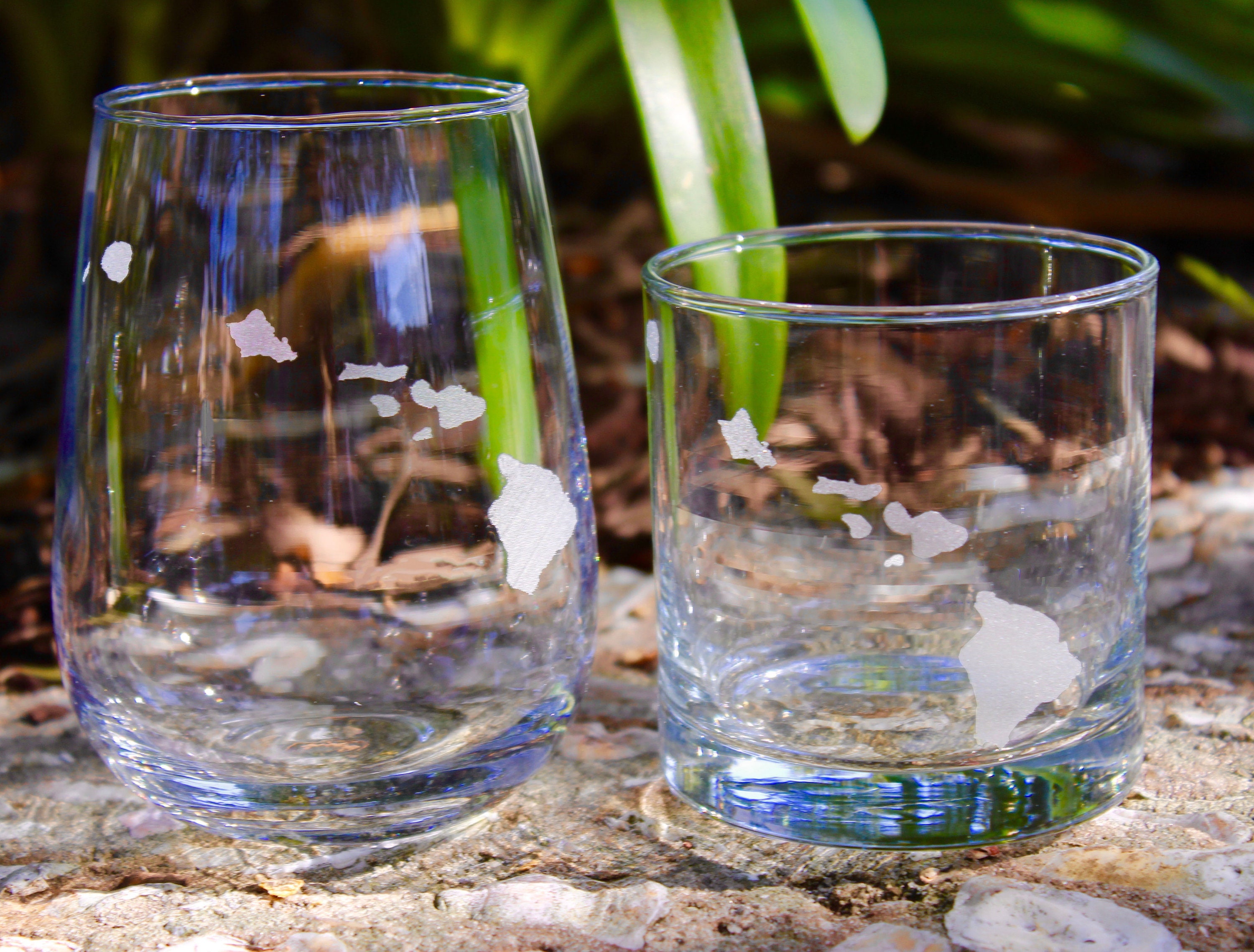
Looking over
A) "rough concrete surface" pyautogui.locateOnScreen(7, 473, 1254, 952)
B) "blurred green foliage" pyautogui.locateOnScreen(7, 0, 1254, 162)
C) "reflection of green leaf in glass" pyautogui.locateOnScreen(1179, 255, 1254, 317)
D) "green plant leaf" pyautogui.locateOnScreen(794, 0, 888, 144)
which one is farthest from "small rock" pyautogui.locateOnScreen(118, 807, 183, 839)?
"blurred green foliage" pyautogui.locateOnScreen(7, 0, 1254, 162)

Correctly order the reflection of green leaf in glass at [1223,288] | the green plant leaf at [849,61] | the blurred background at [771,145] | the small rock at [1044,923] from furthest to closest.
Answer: the blurred background at [771,145] < the reflection of green leaf in glass at [1223,288] < the green plant leaf at [849,61] < the small rock at [1044,923]

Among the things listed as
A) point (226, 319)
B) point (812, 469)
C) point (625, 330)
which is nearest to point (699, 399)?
point (812, 469)

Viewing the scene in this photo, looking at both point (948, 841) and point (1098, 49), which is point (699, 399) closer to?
point (948, 841)

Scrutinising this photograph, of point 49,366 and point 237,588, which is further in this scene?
point 49,366

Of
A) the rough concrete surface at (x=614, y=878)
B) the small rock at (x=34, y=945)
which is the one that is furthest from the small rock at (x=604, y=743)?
the small rock at (x=34, y=945)

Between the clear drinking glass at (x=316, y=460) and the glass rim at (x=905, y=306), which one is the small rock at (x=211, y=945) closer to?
the clear drinking glass at (x=316, y=460)

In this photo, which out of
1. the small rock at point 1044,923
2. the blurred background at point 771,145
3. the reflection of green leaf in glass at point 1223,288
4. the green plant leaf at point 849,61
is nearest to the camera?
the small rock at point 1044,923

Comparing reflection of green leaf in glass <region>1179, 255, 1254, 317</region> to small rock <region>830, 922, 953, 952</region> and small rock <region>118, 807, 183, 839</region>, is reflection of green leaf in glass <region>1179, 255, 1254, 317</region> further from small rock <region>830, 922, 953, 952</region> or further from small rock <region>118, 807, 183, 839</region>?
small rock <region>118, 807, 183, 839</region>
